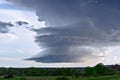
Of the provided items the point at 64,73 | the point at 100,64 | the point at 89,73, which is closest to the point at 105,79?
the point at 89,73

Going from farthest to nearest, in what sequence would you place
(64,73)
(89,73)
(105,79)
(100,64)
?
(64,73) → (100,64) → (89,73) → (105,79)

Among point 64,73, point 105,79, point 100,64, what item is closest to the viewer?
point 105,79

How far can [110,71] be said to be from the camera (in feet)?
579

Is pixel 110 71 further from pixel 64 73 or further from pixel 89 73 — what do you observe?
pixel 64 73

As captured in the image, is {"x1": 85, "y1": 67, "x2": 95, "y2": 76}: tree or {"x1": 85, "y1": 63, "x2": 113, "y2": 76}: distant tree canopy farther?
{"x1": 85, "y1": 63, "x2": 113, "y2": 76}: distant tree canopy

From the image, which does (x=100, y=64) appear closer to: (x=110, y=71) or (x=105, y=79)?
(x=110, y=71)

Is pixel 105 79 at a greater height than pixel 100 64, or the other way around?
pixel 100 64

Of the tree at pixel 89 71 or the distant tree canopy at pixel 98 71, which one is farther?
the distant tree canopy at pixel 98 71

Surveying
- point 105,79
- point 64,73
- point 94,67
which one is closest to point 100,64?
point 94,67

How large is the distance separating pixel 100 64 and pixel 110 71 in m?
10.2

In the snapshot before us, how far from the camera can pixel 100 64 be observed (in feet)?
608

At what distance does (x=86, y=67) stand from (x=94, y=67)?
18.0 ft

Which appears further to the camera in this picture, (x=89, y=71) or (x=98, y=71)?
(x=98, y=71)

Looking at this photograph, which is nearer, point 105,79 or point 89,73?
point 105,79
